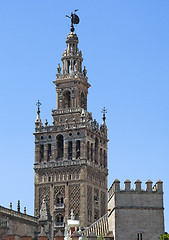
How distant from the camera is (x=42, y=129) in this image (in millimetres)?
99438

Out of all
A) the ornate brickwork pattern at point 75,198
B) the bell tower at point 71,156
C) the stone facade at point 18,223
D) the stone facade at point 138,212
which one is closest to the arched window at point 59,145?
the bell tower at point 71,156

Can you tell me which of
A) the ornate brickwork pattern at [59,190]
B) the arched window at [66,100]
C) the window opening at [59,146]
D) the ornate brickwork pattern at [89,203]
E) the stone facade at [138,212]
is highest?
the arched window at [66,100]

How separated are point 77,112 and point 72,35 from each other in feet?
43.3

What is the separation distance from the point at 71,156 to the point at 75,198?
20.1 ft

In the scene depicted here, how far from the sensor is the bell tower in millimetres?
94562

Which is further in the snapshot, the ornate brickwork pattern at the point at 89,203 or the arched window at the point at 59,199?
the arched window at the point at 59,199

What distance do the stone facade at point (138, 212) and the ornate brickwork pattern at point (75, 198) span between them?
41.4m

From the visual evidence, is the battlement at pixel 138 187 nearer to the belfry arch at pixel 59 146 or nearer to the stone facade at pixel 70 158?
the stone facade at pixel 70 158

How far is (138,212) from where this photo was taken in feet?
170

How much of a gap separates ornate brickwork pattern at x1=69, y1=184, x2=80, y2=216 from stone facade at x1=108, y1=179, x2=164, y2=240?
4144 centimetres

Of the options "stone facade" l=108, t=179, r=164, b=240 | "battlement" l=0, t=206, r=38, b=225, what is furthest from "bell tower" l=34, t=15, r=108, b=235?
"stone facade" l=108, t=179, r=164, b=240

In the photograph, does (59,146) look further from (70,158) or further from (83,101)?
(83,101)

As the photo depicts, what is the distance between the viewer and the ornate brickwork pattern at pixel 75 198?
93762mm

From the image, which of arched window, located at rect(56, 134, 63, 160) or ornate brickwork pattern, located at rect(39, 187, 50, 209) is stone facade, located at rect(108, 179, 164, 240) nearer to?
ornate brickwork pattern, located at rect(39, 187, 50, 209)
